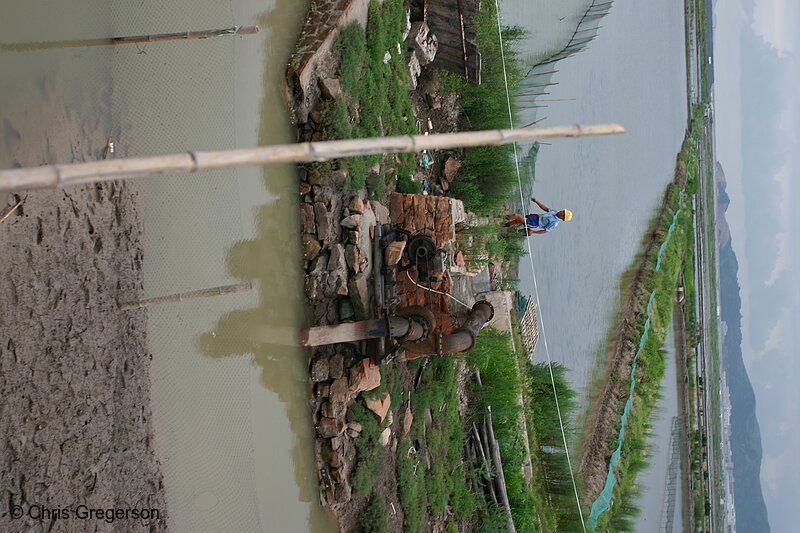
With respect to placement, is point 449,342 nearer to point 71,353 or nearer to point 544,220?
point 71,353

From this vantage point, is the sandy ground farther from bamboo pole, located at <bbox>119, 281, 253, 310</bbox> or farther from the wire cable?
the wire cable

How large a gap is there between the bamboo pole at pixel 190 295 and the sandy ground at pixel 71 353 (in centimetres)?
5

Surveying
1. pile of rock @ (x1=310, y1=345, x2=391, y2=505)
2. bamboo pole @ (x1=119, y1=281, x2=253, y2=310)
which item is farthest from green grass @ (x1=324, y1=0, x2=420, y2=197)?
pile of rock @ (x1=310, y1=345, x2=391, y2=505)

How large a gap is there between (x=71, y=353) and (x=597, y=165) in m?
9.74

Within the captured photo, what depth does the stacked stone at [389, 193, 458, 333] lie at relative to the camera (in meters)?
5.73

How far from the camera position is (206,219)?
14.6 feet

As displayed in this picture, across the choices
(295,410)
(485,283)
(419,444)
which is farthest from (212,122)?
(485,283)

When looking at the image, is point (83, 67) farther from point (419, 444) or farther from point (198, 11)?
point (419, 444)

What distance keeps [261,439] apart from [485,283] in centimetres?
354

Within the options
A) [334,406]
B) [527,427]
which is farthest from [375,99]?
[527,427]

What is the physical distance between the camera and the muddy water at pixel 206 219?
3615 millimetres

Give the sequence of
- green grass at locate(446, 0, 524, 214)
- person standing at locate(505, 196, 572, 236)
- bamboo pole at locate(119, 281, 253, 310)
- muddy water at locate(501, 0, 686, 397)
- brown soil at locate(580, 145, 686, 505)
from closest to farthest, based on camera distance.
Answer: bamboo pole at locate(119, 281, 253, 310)
green grass at locate(446, 0, 524, 214)
person standing at locate(505, 196, 572, 236)
muddy water at locate(501, 0, 686, 397)
brown soil at locate(580, 145, 686, 505)

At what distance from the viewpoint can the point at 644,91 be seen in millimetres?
13531

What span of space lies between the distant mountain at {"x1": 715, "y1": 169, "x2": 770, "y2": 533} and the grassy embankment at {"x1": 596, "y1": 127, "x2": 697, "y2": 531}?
258 cm
